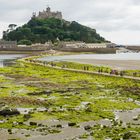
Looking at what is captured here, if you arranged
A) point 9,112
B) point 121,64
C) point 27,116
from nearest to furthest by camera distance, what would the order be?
point 27,116 < point 9,112 < point 121,64

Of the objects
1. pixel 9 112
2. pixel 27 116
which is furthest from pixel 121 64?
pixel 27 116

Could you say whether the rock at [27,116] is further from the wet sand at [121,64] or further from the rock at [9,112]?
the wet sand at [121,64]

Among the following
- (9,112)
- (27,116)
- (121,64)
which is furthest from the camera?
(121,64)

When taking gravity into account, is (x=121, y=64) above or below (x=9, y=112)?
below

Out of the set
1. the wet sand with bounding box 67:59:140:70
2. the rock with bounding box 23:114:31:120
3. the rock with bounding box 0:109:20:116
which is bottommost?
the wet sand with bounding box 67:59:140:70

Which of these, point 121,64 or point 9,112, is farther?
point 121,64

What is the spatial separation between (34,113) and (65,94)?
11.4 m

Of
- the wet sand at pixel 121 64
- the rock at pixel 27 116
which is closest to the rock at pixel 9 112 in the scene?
the rock at pixel 27 116

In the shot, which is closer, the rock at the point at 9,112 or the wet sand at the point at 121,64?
the rock at the point at 9,112

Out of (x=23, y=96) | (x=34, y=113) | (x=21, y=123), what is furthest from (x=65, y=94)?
(x=21, y=123)

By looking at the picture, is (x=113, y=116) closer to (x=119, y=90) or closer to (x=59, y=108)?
(x=59, y=108)

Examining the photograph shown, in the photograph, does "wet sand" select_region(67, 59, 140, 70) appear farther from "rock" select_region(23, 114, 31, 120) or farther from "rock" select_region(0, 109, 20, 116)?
"rock" select_region(23, 114, 31, 120)

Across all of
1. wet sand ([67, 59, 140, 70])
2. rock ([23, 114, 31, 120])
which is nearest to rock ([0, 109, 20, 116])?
rock ([23, 114, 31, 120])

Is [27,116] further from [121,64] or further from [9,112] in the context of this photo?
[121,64]
